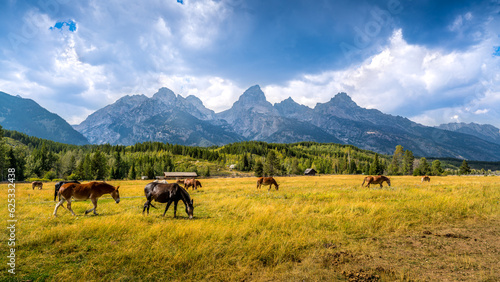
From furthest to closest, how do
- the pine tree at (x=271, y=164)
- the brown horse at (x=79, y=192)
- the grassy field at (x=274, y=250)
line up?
the pine tree at (x=271, y=164)
the brown horse at (x=79, y=192)
the grassy field at (x=274, y=250)

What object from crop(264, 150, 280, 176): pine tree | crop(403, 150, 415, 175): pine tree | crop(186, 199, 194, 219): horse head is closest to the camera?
crop(186, 199, 194, 219): horse head

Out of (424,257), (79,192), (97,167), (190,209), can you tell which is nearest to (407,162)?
(424,257)

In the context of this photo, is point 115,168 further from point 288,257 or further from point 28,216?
point 288,257

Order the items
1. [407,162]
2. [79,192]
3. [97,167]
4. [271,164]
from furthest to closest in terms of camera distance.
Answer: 1. [407,162]
2. [271,164]
3. [97,167]
4. [79,192]

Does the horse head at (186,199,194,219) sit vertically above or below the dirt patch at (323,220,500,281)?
above

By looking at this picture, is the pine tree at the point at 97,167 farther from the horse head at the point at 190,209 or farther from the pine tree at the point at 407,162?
the pine tree at the point at 407,162

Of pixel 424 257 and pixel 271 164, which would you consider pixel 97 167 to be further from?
pixel 424 257

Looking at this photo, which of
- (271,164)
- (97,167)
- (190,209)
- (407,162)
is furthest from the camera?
(407,162)

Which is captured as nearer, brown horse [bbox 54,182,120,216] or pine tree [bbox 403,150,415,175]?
brown horse [bbox 54,182,120,216]

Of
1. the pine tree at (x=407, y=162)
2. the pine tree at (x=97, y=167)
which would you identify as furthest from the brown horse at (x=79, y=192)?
the pine tree at (x=407, y=162)

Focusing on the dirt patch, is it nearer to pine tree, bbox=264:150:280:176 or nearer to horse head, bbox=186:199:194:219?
horse head, bbox=186:199:194:219

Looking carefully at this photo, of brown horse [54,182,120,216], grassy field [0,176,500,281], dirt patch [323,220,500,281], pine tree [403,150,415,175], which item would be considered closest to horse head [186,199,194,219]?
grassy field [0,176,500,281]

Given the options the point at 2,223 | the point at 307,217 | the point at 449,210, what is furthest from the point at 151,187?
the point at 449,210

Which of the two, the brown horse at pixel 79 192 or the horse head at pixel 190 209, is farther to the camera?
the brown horse at pixel 79 192
